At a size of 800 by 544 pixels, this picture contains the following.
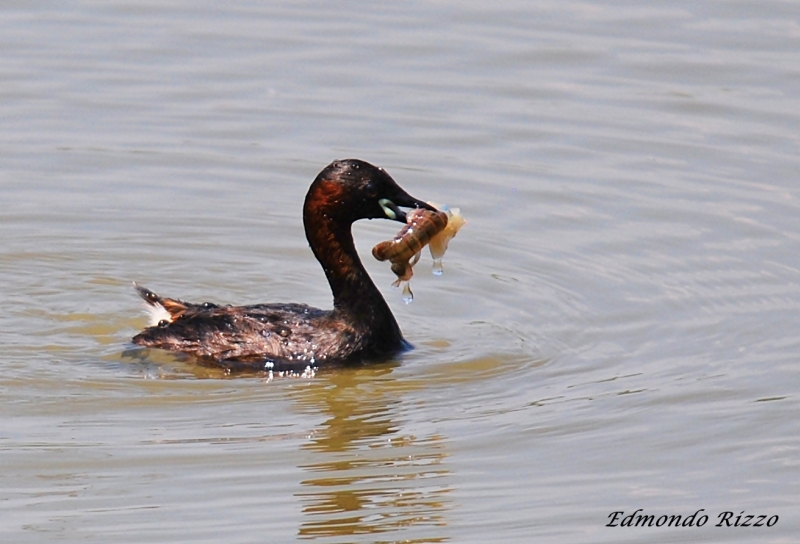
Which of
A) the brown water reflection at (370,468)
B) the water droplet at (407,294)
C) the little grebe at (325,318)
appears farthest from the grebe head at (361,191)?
the brown water reflection at (370,468)

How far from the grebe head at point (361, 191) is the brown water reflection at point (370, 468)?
1.13m

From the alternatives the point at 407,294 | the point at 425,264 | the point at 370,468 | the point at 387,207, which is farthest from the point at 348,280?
the point at 370,468

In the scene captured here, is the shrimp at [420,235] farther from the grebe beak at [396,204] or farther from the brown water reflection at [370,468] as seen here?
the brown water reflection at [370,468]

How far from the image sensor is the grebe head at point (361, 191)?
1041 centimetres

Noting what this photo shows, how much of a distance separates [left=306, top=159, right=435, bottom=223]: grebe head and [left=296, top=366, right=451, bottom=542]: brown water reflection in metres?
1.13

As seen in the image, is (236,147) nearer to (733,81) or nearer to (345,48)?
(345,48)

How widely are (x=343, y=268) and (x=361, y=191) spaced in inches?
23.4

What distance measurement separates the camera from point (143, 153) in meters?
13.9

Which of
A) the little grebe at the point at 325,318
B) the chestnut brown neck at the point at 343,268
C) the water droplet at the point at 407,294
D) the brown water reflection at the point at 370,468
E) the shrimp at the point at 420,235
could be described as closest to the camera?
the brown water reflection at the point at 370,468

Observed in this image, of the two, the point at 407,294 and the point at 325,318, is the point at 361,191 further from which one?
the point at 407,294

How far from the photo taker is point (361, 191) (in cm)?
1042

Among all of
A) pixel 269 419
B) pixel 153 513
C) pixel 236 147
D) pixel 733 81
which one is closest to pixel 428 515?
pixel 153 513

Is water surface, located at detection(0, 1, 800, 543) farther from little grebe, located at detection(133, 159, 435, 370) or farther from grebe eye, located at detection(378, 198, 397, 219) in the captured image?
grebe eye, located at detection(378, 198, 397, 219)

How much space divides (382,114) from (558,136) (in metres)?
1.57
